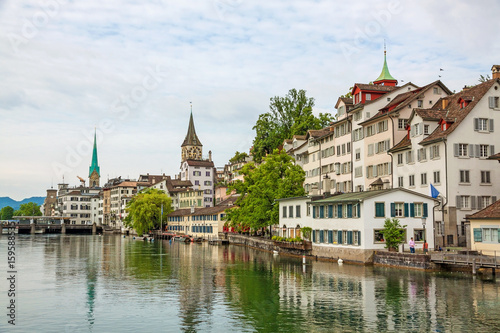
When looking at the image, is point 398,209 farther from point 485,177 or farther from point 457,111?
point 457,111

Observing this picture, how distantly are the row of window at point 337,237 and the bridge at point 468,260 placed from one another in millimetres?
9700

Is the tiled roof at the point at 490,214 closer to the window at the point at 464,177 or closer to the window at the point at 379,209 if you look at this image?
the window at the point at 464,177

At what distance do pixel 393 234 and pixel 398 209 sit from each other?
313cm

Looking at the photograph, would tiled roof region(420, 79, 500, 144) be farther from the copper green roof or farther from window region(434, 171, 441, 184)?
the copper green roof

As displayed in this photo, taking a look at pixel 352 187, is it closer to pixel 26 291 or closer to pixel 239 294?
pixel 239 294

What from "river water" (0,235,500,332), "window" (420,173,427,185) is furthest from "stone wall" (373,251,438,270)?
"window" (420,173,427,185)

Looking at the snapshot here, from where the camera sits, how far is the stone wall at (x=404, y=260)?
46.8 m

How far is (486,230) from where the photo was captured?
47031 millimetres

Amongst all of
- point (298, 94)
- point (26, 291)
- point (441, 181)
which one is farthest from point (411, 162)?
point (298, 94)

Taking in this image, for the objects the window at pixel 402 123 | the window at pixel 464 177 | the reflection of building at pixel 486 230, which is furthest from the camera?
the window at pixel 402 123

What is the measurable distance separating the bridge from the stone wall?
61 cm

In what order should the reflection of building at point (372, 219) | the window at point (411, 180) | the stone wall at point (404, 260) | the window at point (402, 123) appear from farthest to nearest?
the window at point (402, 123) < the window at point (411, 180) < the reflection of building at point (372, 219) < the stone wall at point (404, 260)

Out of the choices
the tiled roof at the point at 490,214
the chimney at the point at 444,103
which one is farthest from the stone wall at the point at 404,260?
the chimney at the point at 444,103

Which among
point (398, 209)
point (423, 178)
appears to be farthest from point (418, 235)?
point (423, 178)
